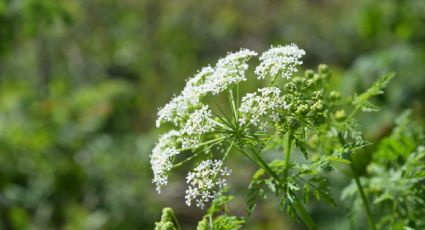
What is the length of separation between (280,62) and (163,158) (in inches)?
28.0

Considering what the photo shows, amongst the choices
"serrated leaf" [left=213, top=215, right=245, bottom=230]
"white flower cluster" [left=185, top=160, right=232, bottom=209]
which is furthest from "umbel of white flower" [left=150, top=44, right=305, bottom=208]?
"serrated leaf" [left=213, top=215, right=245, bottom=230]

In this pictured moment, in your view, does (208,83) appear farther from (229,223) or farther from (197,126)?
(229,223)

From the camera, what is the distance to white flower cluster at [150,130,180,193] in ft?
7.72

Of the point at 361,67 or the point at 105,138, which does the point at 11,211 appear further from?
the point at 361,67

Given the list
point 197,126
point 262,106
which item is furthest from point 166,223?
point 262,106

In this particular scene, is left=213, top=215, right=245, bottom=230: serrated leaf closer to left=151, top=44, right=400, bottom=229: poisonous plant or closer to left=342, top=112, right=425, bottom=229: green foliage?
left=151, top=44, right=400, bottom=229: poisonous plant

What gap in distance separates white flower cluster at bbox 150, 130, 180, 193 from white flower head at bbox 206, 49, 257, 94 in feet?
0.98

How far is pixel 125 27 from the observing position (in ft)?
65.8

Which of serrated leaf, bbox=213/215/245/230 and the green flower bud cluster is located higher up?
the green flower bud cluster

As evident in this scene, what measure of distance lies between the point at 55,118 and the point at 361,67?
20.9 feet

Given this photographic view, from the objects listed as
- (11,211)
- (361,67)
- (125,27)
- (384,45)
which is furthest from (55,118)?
(384,45)

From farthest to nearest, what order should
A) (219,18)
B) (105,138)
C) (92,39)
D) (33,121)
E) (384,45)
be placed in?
(219,18)
(92,39)
(384,45)
(105,138)
(33,121)

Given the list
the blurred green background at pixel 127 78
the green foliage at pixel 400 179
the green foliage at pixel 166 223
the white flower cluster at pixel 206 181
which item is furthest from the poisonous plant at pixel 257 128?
the blurred green background at pixel 127 78

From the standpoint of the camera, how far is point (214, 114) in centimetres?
246
